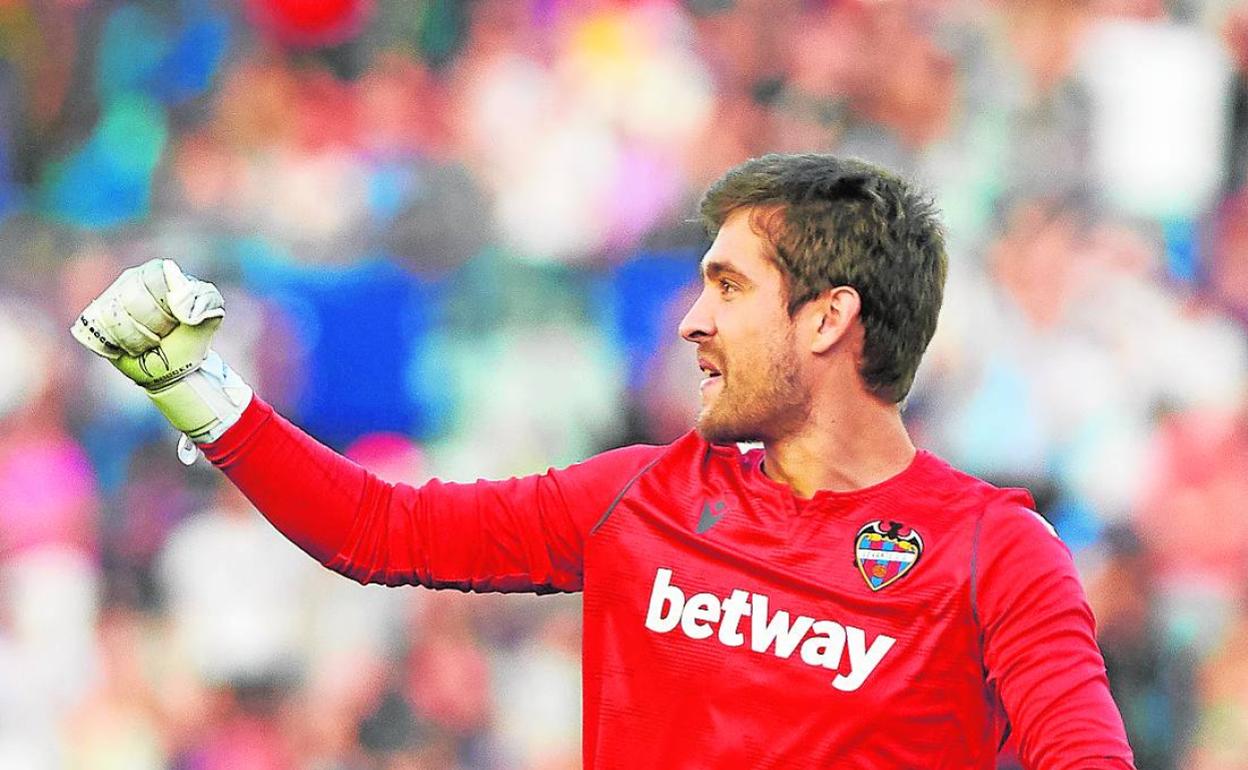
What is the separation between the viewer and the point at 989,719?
262 centimetres

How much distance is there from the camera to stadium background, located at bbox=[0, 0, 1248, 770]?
244 inches

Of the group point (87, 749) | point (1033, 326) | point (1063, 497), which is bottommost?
point (87, 749)

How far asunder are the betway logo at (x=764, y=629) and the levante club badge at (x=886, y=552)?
9 cm

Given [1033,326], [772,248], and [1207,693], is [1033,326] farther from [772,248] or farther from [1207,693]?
[772,248]

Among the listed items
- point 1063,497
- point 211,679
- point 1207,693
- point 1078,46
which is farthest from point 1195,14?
point 211,679

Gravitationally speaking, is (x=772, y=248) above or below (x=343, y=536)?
above

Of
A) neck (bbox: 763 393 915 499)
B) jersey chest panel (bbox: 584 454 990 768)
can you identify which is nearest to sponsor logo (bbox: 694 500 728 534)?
jersey chest panel (bbox: 584 454 990 768)

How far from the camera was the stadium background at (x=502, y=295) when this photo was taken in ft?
20.3

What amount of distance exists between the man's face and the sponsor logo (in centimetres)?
11

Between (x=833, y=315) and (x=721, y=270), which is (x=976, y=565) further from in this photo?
(x=721, y=270)

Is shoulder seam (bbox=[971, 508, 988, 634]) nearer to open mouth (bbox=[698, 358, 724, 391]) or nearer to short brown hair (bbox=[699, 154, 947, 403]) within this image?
short brown hair (bbox=[699, 154, 947, 403])

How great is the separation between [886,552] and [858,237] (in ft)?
1.60

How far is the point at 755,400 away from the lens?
2762mm

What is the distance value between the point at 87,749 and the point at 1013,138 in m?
3.94
